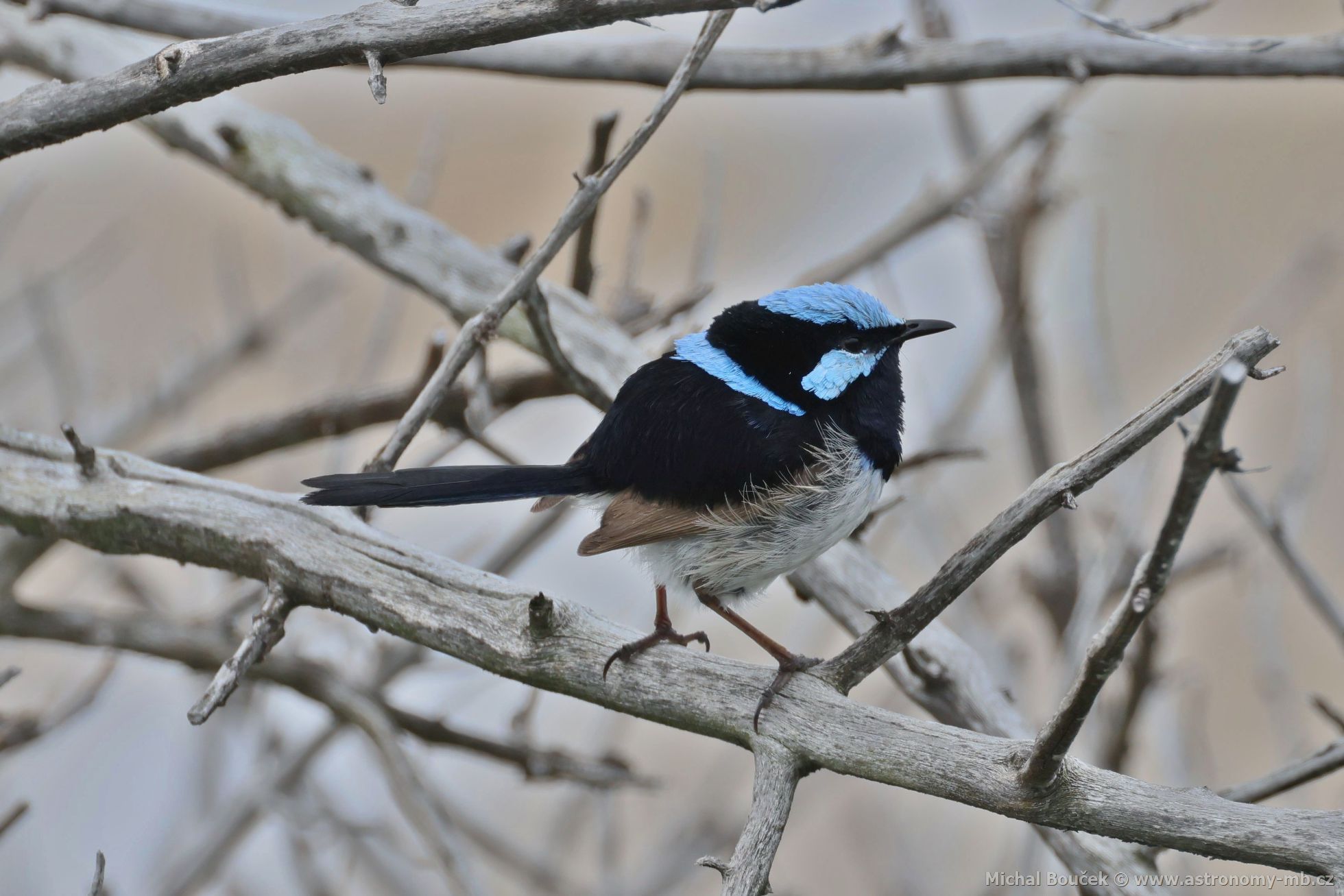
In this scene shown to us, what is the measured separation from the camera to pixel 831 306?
117 inches

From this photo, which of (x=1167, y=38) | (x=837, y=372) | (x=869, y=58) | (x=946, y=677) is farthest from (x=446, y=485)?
(x=1167, y=38)

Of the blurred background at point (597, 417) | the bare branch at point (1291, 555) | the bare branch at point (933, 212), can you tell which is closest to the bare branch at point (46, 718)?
the blurred background at point (597, 417)

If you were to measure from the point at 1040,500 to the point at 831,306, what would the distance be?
1187 millimetres

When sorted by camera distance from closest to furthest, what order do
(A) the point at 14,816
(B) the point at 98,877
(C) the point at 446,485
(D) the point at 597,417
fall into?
(B) the point at 98,877
(A) the point at 14,816
(C) the point at 446,485
(D) the point at 597,417

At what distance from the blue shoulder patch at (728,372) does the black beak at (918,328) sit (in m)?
0.34

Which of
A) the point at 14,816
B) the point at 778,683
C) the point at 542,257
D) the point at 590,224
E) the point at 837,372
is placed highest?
the point at 590,224

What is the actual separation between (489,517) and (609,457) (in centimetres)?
331

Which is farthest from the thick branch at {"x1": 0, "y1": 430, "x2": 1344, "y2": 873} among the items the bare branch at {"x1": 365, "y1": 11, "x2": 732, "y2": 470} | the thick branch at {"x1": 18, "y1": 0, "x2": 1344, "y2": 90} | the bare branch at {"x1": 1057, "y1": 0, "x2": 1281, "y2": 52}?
the bare branch at {"x1": 1057, "y1": 0, "x2": 1281, "y2": 52}

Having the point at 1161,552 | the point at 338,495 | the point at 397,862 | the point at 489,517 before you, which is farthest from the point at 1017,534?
the point at 489,517

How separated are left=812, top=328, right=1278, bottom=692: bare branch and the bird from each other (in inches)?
17.2

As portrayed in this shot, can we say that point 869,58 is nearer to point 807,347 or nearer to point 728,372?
point 807,347

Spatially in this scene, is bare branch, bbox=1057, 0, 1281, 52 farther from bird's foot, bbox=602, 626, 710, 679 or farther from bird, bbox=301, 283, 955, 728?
bird's foot, bbox=602, 626, 710, 679

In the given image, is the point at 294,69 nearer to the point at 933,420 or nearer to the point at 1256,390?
the point at 933,420

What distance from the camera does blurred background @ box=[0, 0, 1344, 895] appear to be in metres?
4.38
